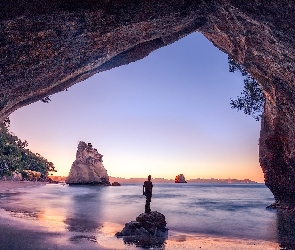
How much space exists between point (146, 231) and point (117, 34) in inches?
345

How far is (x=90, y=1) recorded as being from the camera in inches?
256

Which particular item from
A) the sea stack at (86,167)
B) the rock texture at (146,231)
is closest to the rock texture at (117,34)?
the rock texture at (146,231)

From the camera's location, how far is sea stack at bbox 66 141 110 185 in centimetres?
A: 10300

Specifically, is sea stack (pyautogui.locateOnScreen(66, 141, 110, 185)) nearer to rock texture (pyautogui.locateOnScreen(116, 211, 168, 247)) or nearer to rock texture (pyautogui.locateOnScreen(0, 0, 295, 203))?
rock texture (pyautogui.locateOnScreen(116, 211, 168, 247))

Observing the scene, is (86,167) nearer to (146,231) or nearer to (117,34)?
(146,231)

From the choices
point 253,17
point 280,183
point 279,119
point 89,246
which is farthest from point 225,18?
point 280,183

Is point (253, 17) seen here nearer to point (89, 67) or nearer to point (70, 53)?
point (70, 53)

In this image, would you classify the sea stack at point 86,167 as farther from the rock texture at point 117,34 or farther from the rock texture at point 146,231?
the rock texture at point 117,34

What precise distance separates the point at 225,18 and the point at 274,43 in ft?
5.59

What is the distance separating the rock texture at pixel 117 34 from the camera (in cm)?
651

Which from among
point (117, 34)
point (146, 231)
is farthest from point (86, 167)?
point (117, 34)

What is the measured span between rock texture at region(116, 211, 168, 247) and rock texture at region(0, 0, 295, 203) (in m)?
7.05

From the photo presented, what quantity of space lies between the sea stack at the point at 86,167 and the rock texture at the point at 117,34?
93733 millimetres

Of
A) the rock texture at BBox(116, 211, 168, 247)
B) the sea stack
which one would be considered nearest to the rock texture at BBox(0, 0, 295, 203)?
the rock texture at BBox(116, 211, 168, 247)
